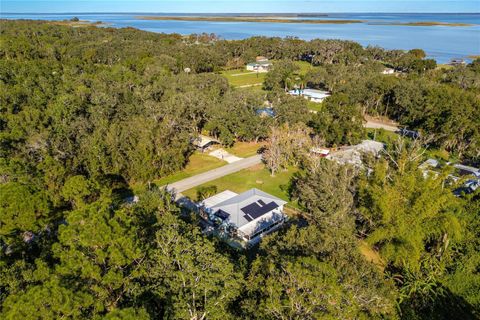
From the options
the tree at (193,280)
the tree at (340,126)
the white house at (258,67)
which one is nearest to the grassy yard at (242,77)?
the white house at (258,67)

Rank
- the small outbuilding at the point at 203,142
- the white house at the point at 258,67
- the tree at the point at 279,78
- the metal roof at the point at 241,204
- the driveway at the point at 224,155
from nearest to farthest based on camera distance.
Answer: the metal roof at the point at 241,204 → the driveway at the point at 224,155 → the small outbuilding at the point at 203,142 → the tree at the point at 279,78 → the white house at the point at 258,67

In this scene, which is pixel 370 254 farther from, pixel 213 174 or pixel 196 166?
pixel 196 166

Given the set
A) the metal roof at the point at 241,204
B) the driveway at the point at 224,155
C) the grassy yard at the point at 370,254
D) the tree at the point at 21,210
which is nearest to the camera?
the tree at the point at 21,210

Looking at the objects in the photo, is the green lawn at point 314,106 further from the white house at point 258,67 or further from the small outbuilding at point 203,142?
the white house at point 258,67

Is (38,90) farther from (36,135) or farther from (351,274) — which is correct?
(351,274)

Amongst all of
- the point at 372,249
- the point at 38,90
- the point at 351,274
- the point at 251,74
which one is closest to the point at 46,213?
the point at 351,274
